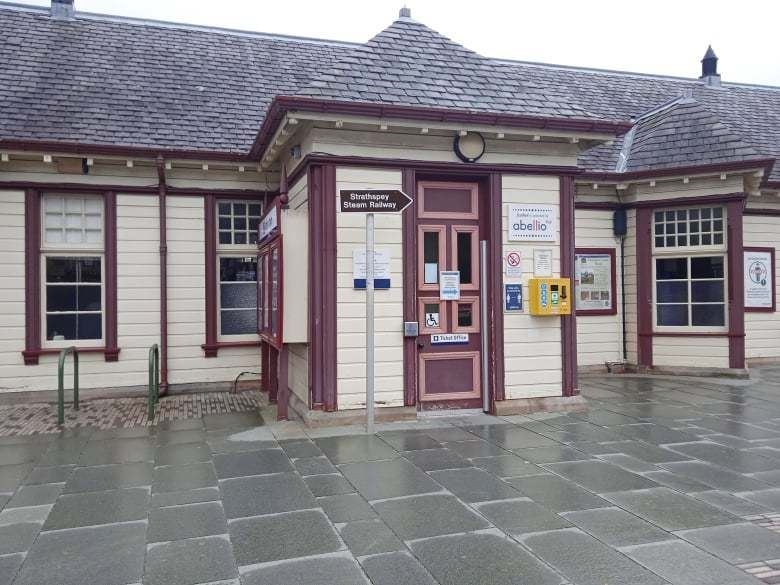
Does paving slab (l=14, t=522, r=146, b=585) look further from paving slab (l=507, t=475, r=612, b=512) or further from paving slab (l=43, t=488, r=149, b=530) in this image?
paving slab (l=507, t=475, r=612, b=512)

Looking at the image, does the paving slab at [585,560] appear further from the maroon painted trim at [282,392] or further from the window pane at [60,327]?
the window pane at [60,327]

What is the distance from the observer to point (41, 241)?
31.6 ft

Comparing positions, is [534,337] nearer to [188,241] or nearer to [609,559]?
[609,559]

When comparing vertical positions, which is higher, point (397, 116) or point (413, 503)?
point (397, 116)

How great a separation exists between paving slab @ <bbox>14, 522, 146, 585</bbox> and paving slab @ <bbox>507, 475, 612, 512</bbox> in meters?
2.74

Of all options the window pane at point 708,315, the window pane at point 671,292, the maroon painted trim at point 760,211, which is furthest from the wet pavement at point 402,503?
the maroon painted trim at point 760,211

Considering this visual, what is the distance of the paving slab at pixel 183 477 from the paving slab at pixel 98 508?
0.60ft

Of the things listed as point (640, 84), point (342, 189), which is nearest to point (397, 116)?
point (342, 189)

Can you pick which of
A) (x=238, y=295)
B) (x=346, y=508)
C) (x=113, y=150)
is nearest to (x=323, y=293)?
(x=346, y=508)

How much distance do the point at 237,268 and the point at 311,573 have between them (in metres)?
7.39

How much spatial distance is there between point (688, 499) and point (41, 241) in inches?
353

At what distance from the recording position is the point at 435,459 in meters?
5.99

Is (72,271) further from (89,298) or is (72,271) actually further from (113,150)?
(113,150)

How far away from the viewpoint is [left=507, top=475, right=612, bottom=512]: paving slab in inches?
185
